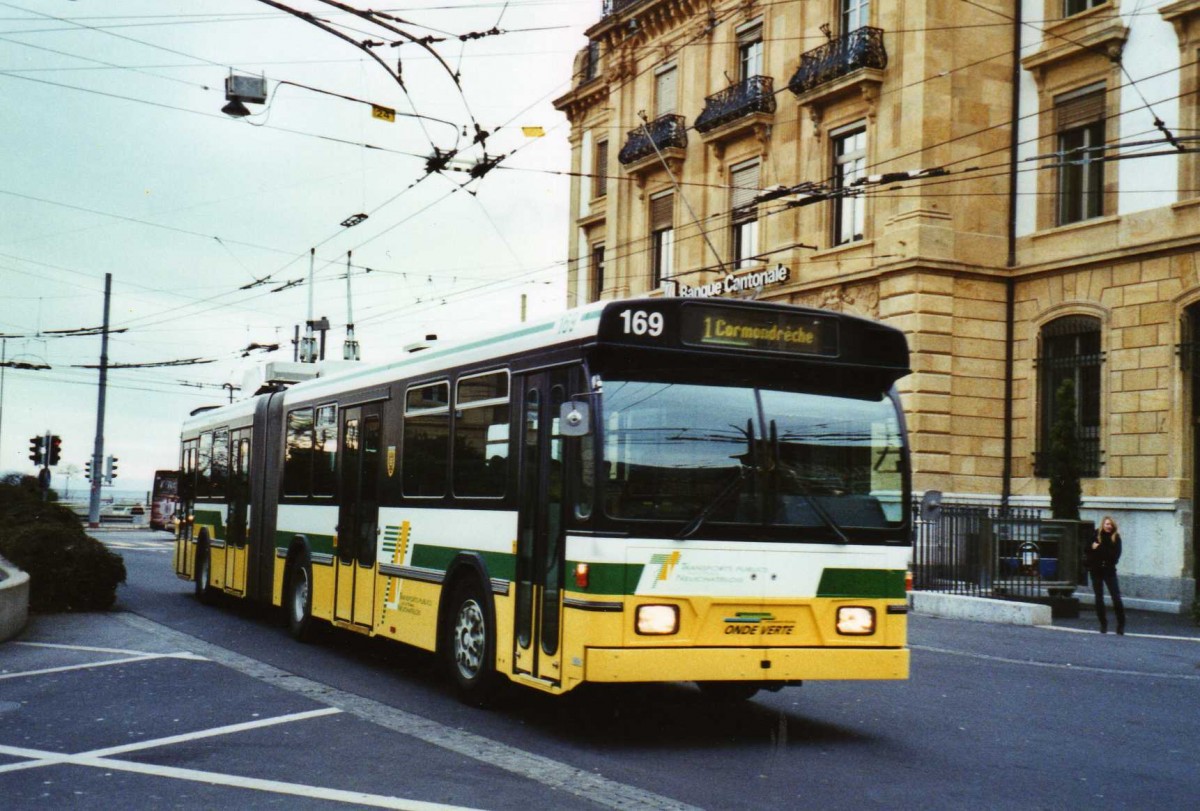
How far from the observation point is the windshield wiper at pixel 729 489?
8547 mm

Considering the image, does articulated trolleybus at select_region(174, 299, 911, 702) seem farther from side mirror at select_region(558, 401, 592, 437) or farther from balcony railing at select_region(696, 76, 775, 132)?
balcony railing at select_region(696, 76, 775, 132)

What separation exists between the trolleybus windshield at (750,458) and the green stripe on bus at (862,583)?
244mm

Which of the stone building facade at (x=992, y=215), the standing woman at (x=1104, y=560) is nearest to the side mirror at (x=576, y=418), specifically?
the stone building facade at (x=992, y=215)

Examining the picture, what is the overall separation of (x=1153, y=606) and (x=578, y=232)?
77.2 feet

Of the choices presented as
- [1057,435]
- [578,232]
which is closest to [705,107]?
[578,232]

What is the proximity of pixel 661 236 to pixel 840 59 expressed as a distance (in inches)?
350

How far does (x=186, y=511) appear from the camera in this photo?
2102 centimetres

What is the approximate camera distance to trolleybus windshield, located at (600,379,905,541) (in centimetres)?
852

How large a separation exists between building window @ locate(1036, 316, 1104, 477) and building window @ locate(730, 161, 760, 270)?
313 inches

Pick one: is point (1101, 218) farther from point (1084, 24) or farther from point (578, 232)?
point (578, 232)

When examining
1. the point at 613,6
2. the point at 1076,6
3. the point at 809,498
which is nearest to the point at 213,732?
the point at 809,498

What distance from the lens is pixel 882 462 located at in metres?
9.16

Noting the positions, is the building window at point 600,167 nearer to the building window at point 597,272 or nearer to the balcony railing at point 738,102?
the building window at point 597,272

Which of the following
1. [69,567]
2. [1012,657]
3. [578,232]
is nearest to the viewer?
[1012,657]
